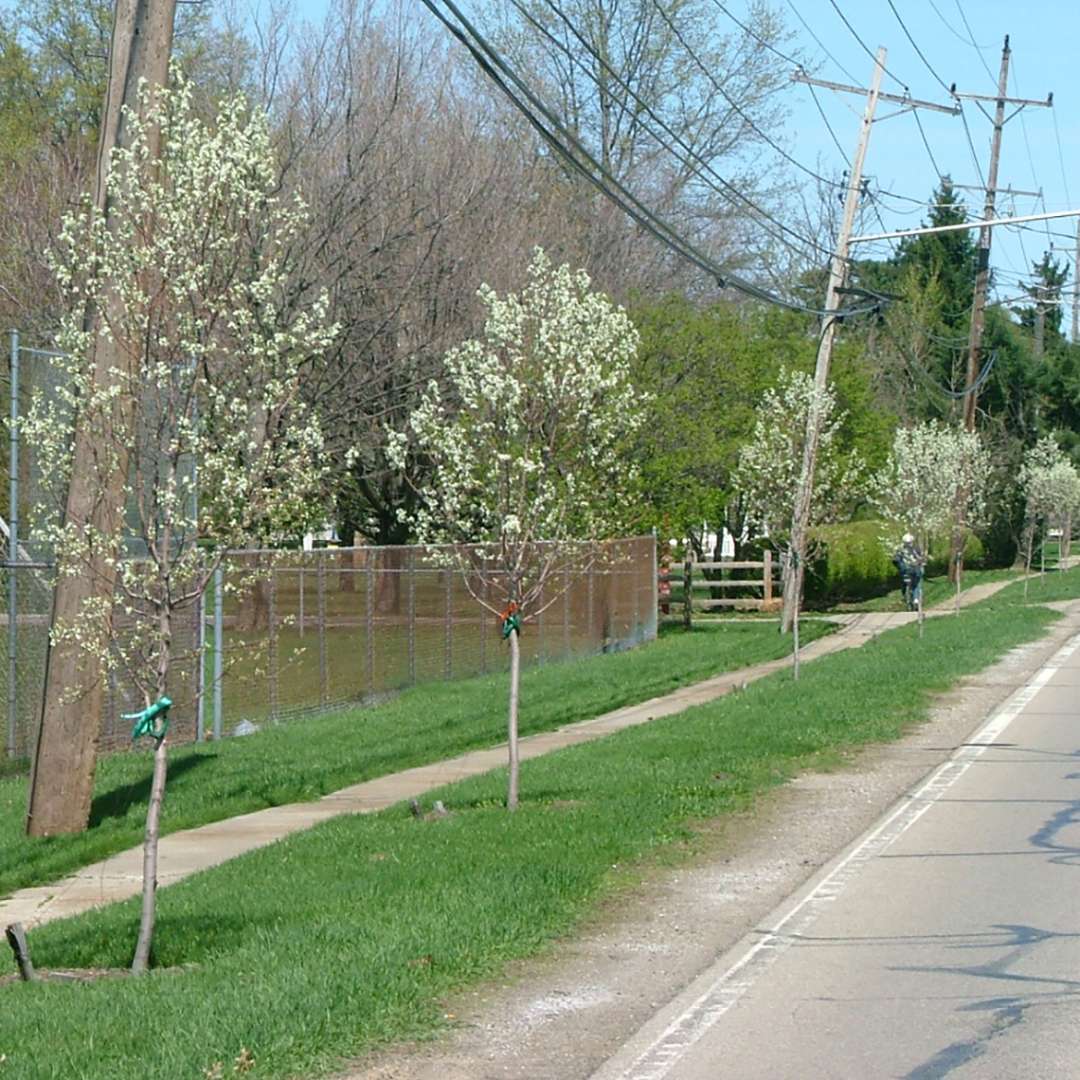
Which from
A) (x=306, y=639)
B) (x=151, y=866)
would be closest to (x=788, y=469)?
(x=306, y=639)

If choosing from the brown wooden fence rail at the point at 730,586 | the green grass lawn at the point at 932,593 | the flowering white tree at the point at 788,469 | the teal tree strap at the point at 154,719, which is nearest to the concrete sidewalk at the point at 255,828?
the teal tree strap at the point at 154,719

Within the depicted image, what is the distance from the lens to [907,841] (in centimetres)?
1221

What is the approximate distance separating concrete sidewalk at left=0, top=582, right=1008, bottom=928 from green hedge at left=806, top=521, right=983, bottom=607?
2115cm

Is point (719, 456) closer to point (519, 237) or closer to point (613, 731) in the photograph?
point (519, 237)

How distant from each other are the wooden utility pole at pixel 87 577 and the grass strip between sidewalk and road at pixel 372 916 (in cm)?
192

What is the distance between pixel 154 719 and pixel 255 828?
5.32m

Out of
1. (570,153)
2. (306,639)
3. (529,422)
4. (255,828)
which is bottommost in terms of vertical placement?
(255,828)

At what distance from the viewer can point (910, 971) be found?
8.36m

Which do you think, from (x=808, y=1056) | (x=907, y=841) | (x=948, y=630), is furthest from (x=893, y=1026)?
(x=948, y=630)

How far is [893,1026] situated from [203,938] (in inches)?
149

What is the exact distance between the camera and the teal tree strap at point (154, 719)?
28.6ft

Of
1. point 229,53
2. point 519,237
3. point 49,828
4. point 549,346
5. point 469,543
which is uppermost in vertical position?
point 229,53

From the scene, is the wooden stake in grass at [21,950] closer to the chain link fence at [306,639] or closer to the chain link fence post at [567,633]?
the chain link fence at [306,639]

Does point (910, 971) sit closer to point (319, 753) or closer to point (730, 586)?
point (319, 753)
